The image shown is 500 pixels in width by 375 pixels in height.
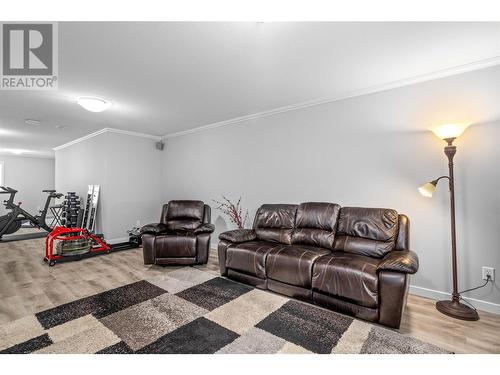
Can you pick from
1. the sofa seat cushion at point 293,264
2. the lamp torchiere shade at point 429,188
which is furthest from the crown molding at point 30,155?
the lamp torchiere shade at point 429,188

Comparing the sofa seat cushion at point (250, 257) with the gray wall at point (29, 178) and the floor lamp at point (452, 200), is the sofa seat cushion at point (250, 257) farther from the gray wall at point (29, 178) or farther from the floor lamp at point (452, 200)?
the gray wall at point (29, 178)

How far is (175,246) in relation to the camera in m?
3.35

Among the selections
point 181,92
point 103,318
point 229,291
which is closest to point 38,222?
point 103,318

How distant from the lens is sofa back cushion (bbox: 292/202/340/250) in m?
2.78

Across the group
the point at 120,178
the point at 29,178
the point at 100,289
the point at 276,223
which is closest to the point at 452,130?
the point at 276,223

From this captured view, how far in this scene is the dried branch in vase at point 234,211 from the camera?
405 centimetres

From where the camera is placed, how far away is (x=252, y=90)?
300 cm

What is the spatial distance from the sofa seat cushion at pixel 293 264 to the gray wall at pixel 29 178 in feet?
32.5

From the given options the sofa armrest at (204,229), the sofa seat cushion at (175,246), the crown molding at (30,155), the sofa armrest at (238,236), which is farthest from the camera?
the crown molding at (30,155)

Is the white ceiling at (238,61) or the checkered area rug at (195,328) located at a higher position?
the white ceiling at (238,61)

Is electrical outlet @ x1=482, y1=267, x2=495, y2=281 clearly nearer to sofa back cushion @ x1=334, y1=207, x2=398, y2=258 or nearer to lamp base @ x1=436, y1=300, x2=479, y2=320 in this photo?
lamp base @ x1=436, y1=300, x2=479, y2=320

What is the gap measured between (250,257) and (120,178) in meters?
3.76

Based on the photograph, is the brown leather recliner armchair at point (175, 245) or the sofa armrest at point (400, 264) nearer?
the sofa armrest at point (400, 264)

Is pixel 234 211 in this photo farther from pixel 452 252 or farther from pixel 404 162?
pixel 452 252
